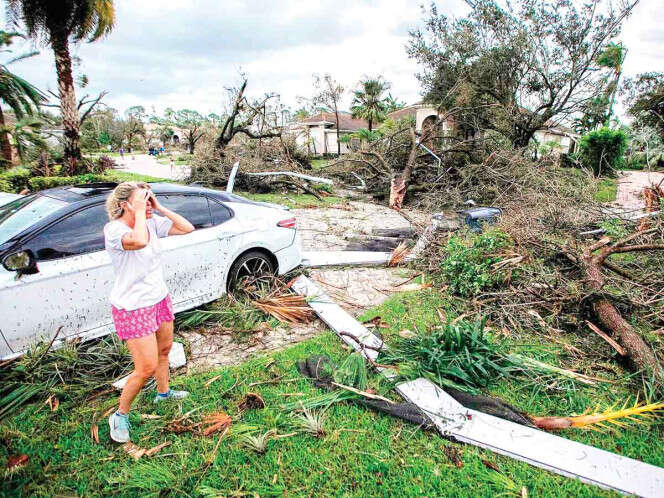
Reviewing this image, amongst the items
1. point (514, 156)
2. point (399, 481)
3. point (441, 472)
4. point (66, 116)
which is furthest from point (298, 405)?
point (66, 116)

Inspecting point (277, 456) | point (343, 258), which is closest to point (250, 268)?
point (343, 258)

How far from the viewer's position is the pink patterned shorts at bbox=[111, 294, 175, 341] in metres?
2.43

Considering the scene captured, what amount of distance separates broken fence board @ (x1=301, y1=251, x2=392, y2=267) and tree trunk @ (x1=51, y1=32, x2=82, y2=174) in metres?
13.2

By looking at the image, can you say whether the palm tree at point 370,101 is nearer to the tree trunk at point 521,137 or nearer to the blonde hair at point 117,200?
the tree trunk at point 521,137

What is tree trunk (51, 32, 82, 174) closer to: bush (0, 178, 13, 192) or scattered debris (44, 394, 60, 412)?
bush (0, 178, 13, 192)

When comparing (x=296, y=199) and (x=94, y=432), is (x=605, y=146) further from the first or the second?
(x=94, y=432)

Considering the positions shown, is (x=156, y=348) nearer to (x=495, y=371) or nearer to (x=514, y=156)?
(x=495, y=371)

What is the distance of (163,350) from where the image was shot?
281 cm

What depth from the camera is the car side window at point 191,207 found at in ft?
13.4

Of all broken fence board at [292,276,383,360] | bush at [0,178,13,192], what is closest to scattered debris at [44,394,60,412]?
broken fence board at [292,276,383,360]

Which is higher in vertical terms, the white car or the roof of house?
the roof of house

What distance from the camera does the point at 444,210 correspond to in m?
11.1

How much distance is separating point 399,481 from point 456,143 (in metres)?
13.7

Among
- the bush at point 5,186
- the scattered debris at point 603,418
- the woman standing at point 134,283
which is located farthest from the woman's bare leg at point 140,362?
the bush at point 5,186
